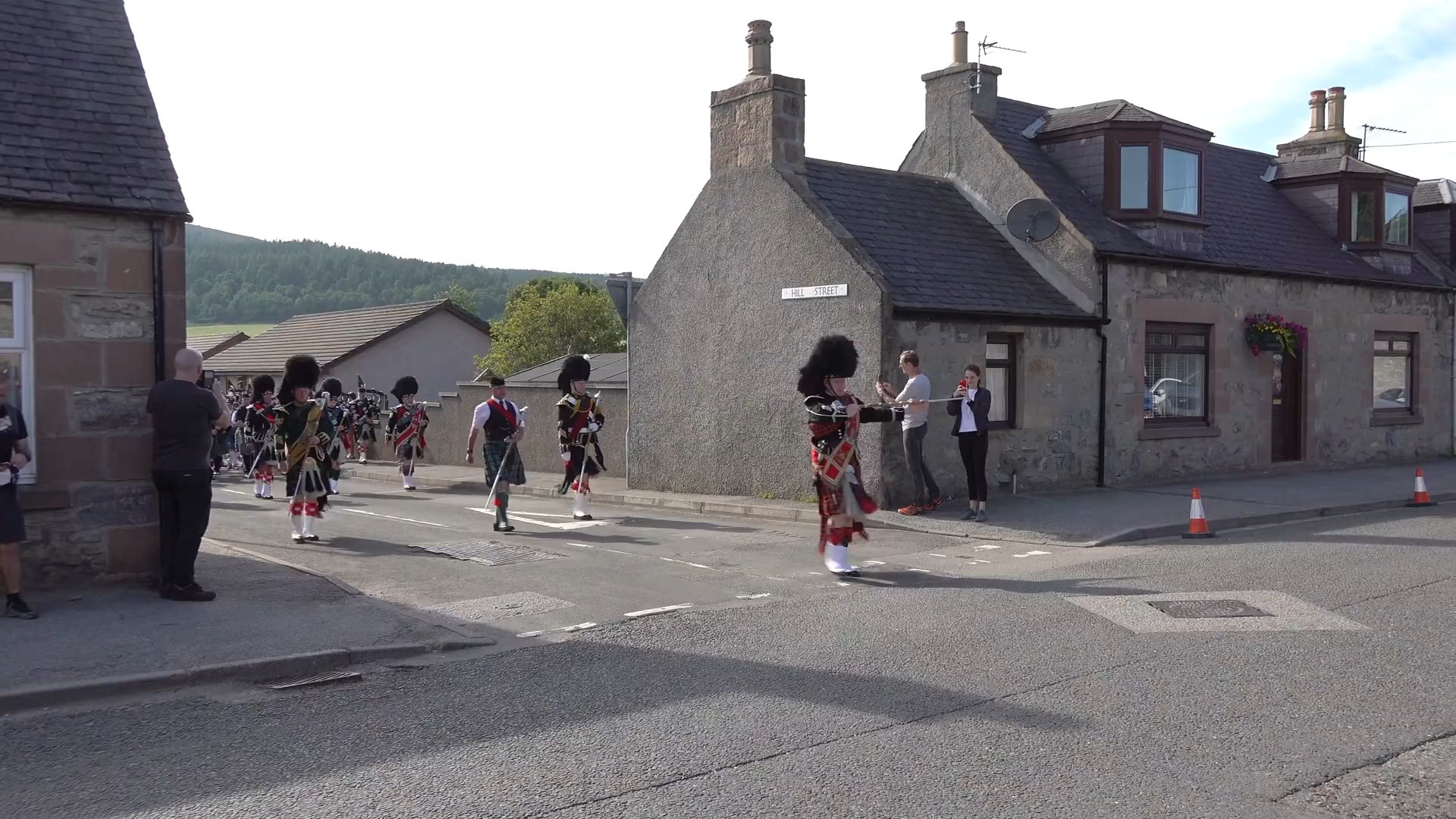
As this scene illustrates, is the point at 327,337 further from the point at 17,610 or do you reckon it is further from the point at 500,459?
the point at 17,610

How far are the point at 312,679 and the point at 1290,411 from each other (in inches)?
734

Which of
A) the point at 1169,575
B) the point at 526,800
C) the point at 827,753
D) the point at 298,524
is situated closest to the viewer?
the point at 526,800

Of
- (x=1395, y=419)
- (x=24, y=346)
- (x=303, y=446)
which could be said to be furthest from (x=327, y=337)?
(x=24, y=346)

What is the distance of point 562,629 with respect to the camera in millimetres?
8359

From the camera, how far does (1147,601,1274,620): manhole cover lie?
8.35 m

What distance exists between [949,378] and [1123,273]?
373cm

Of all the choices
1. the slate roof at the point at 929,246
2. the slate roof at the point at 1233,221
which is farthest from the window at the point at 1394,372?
the slate roof at the point at 929,246

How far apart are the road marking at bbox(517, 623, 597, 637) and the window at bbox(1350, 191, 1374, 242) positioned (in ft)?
65.2

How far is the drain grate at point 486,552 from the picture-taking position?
11539 millimetres

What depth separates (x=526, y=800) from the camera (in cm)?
486

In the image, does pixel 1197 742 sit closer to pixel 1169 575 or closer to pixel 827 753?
pixel 827 753

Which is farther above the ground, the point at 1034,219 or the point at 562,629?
the point at 1034,219

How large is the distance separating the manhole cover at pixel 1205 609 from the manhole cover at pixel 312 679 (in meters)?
5.67

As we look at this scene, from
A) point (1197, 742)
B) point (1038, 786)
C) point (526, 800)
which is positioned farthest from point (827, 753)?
point (1197, 742)
